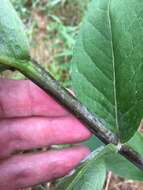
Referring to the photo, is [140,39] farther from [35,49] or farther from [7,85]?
[35,49]

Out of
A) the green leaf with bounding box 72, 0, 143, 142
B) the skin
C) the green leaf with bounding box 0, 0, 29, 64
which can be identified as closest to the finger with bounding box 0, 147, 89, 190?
the skin

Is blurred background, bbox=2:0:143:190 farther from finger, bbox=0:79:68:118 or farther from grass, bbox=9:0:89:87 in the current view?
finger, bbox=0:79:68:118

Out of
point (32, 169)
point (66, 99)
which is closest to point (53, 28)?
→ point (32, 169)

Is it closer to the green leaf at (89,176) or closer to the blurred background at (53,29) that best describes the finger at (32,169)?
the green leaf at (89,176)

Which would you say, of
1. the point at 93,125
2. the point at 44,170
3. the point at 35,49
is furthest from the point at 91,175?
the point at 35,49

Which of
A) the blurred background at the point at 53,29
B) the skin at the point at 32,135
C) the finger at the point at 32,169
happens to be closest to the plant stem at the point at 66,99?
the skin at the point at 32,135

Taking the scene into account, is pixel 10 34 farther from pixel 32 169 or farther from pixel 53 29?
pixel 53 29
